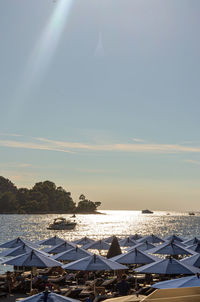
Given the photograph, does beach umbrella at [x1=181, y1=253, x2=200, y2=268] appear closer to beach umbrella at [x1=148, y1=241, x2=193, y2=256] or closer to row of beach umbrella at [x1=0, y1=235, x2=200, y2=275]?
row of beach umbrella at [x1=0, y1=235, x2=200, y2=275]

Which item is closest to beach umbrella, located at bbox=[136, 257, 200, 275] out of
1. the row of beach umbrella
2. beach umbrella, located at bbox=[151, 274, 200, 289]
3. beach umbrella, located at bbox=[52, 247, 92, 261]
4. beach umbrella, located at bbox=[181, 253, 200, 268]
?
the row of beach umbrella

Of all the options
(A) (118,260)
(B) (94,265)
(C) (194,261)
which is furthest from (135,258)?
(B) (94,265)

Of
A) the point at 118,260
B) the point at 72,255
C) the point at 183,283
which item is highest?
the point at 183,283

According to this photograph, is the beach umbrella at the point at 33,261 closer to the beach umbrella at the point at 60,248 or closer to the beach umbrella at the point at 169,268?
the beach umbrella at the point at 169,268

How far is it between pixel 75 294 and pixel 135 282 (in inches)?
171

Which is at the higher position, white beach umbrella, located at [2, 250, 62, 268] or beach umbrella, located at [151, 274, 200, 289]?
beach umbrella, located at [151, 274, 200, 289]

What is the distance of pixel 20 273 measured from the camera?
25.0 meters

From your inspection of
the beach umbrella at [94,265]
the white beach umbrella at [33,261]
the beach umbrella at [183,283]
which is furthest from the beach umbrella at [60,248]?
the beach umbrella at [183,283]

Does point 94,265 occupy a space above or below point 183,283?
below

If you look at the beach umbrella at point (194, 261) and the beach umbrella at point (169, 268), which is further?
the beach umbrella at point (194, 261)

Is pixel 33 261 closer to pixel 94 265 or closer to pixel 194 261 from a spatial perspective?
pixel 94 265

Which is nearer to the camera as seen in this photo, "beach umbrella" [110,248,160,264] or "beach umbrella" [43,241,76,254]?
"beach umbrella" [110,248,160,264]

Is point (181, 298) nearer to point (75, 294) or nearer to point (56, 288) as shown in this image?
point (75, 294)

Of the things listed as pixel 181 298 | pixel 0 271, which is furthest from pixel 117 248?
pixel 181 298
